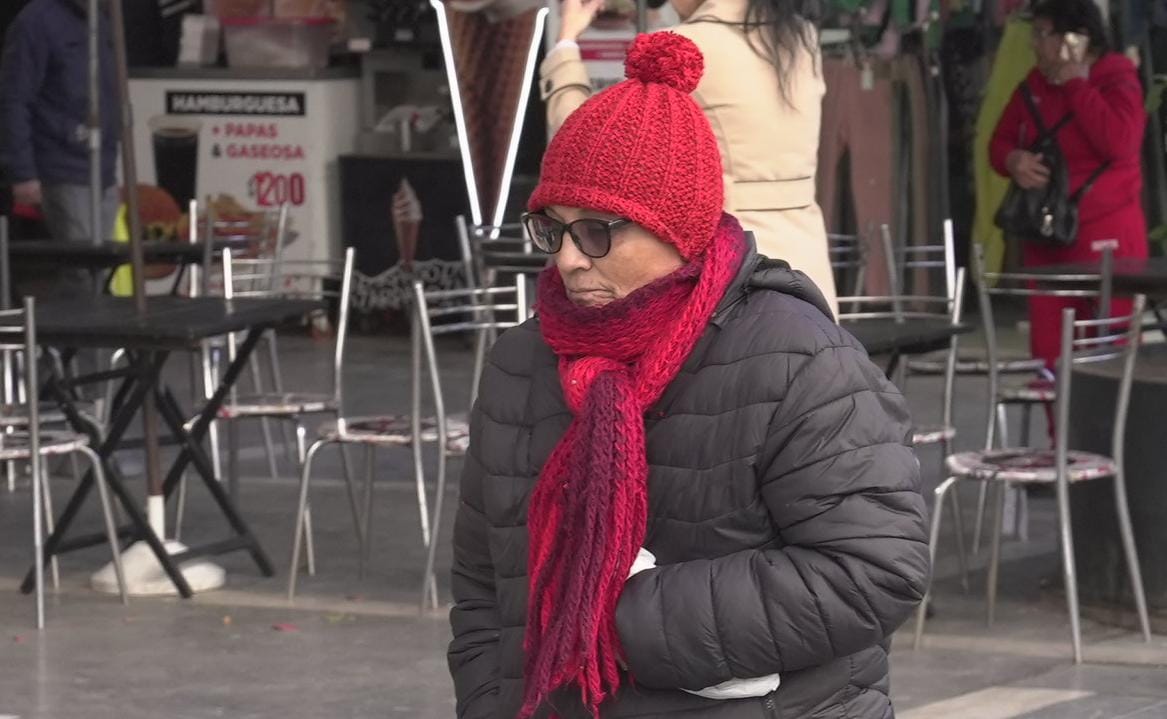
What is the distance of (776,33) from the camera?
5.38 m

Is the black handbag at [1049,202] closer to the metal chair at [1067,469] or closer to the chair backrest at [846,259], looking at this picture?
the chair backrest at [846,259]

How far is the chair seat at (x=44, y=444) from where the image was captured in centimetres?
679

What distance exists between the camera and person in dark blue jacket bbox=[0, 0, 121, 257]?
9547 mm

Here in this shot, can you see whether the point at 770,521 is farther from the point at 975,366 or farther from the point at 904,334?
the point at 975,366

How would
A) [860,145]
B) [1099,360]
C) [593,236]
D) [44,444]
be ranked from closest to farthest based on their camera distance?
[593,236] → [1099,360] → [44,444] → [860,145]

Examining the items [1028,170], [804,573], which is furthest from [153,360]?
[804,573]

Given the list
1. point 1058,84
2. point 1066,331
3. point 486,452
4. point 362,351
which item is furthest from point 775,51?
point 362,351

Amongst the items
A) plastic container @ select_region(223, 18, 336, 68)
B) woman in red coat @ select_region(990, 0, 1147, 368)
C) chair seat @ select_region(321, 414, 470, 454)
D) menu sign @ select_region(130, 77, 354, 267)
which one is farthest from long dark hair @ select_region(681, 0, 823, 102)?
plastic container @ select_region(223, 18, 336, 68)

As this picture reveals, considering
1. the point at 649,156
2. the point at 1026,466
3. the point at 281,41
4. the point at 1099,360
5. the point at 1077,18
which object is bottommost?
the point at 1026,466

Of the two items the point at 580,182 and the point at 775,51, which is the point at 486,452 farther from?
the point at 775,51

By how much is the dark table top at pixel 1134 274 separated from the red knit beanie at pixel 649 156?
4212 millimetres

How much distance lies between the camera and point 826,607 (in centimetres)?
258

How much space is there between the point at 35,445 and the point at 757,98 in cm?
270

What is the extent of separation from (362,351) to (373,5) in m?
2.23
